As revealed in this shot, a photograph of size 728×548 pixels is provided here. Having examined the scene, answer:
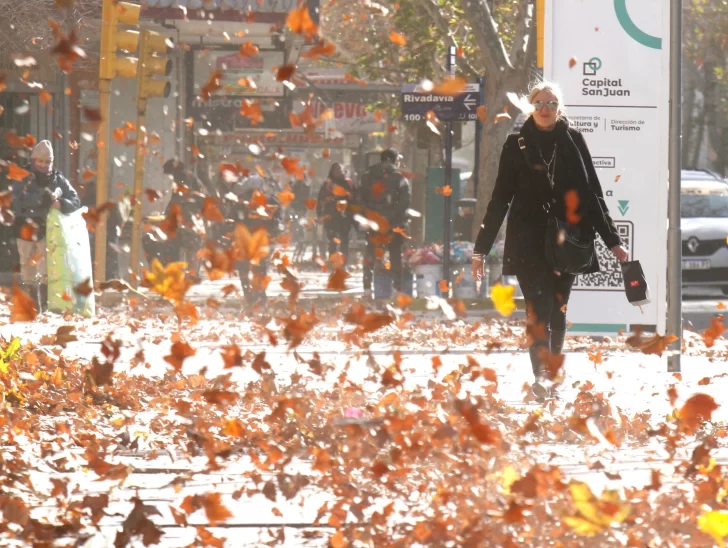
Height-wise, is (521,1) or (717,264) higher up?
(521,1)

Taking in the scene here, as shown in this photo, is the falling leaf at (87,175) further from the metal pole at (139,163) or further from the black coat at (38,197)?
the metal pole at (139,163)

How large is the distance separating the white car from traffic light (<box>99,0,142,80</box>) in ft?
28.6

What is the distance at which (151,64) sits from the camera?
47.9 ft

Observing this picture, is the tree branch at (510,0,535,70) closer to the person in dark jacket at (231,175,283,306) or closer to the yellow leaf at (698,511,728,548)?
the person in dark jacket at (231,175,283,306)

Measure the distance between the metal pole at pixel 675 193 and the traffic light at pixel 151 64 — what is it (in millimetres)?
6427

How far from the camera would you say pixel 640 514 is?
4.17 metres

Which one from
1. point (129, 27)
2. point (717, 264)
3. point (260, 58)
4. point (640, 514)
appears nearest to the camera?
point (640, 514)

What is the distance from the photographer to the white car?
63.3 ft

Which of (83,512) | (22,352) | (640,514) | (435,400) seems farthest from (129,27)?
(640,514)

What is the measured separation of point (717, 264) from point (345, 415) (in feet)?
46.5

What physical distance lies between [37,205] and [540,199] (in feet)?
25.9

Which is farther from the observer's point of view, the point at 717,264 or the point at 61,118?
the point at 61,118

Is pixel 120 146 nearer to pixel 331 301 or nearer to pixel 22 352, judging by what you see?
pixel 331 301

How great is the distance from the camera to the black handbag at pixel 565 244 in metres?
7.42
